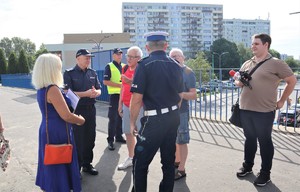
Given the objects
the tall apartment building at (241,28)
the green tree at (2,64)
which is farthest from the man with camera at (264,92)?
the tall apartment building at (241,28)

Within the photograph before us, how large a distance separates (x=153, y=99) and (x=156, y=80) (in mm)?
200

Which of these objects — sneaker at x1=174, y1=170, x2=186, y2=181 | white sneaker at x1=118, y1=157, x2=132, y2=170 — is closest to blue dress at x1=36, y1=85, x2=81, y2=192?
white sneaker at x1=118, y1=157, x2=132, y2=170

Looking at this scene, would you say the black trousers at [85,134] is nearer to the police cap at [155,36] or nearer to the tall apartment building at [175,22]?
the police cap at [155,36]

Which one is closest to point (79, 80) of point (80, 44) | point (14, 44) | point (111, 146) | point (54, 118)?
point (54, 118)

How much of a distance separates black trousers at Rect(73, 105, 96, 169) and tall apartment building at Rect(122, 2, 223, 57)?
359 feet

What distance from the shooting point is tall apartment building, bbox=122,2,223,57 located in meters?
113

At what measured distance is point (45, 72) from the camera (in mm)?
2908

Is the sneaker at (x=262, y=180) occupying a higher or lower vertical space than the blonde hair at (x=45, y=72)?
lower

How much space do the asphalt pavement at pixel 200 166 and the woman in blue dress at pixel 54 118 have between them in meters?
0.82

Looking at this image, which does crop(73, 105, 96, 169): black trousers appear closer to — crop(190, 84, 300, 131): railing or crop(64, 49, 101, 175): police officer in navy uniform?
crop(64, 49, 101, 175): police officer in navy uniform

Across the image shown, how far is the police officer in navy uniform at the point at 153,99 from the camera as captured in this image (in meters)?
2.94

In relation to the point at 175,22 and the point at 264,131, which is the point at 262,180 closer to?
the point at 264,131

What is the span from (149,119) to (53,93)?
99 cm

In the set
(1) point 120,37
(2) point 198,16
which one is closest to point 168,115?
(1) point 120,37
